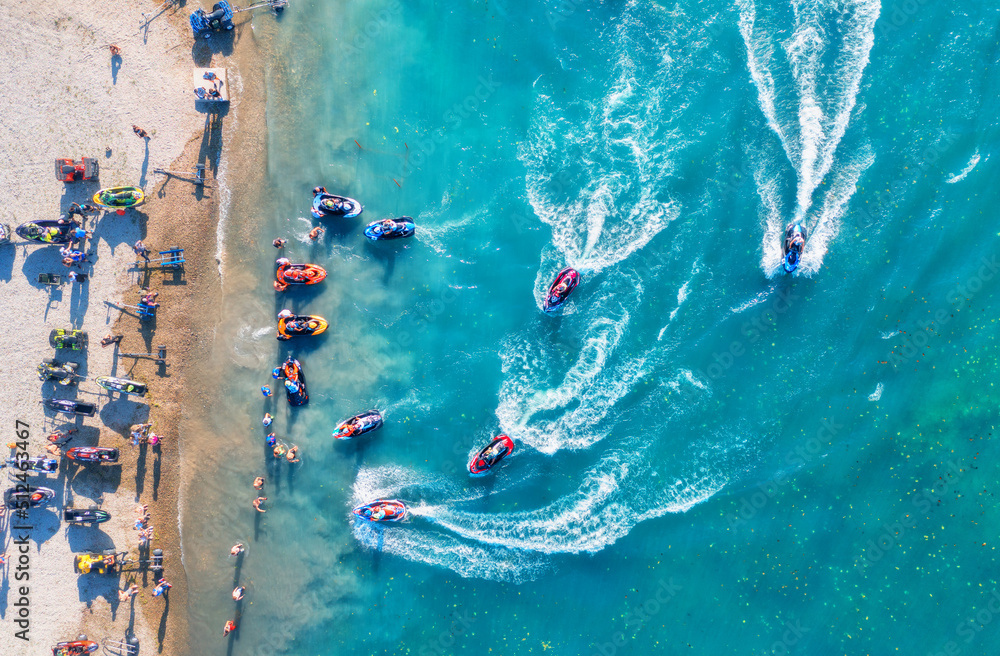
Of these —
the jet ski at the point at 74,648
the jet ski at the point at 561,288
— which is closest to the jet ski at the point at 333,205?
the jet ski at the point at 561,288

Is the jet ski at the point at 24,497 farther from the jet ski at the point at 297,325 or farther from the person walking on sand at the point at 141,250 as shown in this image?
the jet ski at the point at 297,325

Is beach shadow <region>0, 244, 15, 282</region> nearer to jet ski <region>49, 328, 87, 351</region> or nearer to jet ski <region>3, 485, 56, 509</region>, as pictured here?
jet ski <region>49, 328, 87, 351</region>

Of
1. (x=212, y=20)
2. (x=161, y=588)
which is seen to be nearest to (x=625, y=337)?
(x=212, y=20)

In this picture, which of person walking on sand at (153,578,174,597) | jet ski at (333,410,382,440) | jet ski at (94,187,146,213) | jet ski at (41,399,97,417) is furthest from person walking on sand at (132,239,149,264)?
person walking on sand at (153,578,174,597)

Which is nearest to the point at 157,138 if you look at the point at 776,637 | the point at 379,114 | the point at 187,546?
the point at 379,114

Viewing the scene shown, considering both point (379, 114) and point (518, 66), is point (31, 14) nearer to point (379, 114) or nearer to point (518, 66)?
point (379, 114)

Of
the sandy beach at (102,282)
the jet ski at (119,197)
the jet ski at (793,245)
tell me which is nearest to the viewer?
the jet ski at (793,245)
